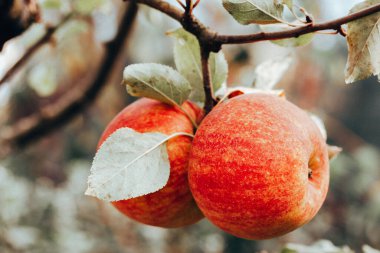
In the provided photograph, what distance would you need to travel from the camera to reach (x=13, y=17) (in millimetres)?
677

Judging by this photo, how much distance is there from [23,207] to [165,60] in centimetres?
168

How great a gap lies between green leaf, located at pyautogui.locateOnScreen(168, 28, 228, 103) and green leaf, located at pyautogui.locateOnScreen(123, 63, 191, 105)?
54 millimetres

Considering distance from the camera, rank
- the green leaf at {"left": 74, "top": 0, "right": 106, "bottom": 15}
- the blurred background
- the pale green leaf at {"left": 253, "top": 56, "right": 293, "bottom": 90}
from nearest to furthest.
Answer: the pale green leaf at {"left": 253, "top": 56, "right": 293, "bottom": 90}
the green leaf at {"left": 74, "top": 0, "right": 106, "bottom": 15}
the blurred background

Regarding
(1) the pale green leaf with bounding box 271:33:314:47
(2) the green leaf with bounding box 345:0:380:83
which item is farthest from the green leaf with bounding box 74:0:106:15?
(2) the green leaf with bounding box 345:0:380:83

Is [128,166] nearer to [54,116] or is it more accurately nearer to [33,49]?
[33,49]

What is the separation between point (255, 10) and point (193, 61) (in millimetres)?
180

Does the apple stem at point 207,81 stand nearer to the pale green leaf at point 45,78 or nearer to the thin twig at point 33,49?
the thin twig at point 33,49

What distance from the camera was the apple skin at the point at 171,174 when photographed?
2.04 ft

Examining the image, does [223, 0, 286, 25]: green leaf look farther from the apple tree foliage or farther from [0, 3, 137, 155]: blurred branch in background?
[0, 3, 137, 155]: blurred branch in background

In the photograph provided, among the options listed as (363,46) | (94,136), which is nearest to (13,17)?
(363,46)

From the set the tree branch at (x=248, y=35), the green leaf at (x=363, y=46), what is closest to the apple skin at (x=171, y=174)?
the tree branch at (x=248, y=35)

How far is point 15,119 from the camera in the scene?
11.2ft

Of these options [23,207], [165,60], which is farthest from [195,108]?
[165,60]

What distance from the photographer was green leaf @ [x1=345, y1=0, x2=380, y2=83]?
51 centimetres
